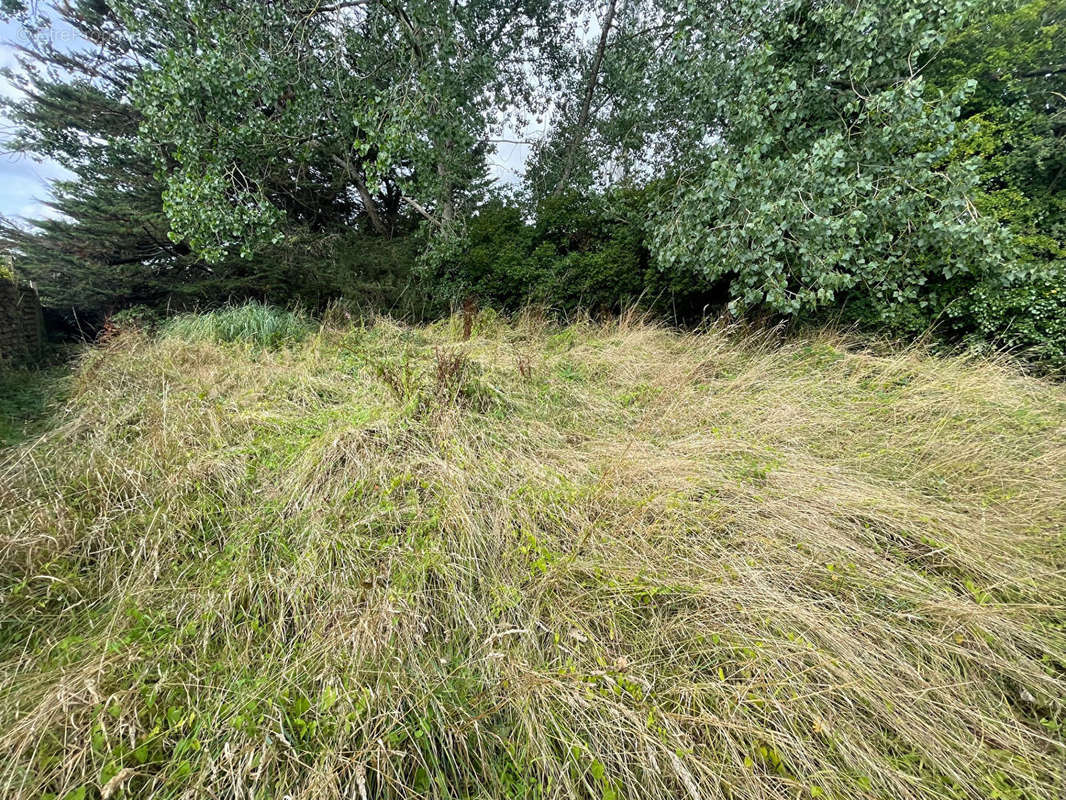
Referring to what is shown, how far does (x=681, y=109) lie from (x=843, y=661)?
5675 millimetres

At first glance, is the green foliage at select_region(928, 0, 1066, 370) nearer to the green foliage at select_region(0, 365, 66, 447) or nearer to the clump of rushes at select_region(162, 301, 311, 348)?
the clump of rushes at select_region(162, 301, 311, 348)

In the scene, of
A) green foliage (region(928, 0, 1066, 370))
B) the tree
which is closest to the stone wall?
the tree

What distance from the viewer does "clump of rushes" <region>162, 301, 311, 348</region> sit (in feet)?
14.1

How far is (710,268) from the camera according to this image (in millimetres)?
3914

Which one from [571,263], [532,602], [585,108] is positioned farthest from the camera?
[585,108]

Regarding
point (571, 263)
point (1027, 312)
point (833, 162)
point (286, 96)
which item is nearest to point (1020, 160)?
point (1027, 312)

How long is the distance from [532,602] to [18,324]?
246 inches

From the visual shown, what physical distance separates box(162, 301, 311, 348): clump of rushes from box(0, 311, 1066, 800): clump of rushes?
5.89 ft

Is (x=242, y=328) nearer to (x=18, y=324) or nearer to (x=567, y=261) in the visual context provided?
(x=18, y=324)

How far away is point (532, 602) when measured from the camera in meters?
1.41

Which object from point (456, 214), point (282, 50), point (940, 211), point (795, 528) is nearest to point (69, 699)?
point (795, 528)

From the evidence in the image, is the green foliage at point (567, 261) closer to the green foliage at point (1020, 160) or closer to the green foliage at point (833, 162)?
the green foliage at point (833, 162)

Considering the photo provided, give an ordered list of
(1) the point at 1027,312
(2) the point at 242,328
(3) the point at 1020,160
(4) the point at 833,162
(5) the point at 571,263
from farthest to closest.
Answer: (5) the point at 571,263 → (2) the point at 242,328 → (3) the point at 1020,160 → (1) the point at 1027,312 → (4) the point at 833,162

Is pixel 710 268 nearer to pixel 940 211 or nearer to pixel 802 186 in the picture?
pixel 802 186
